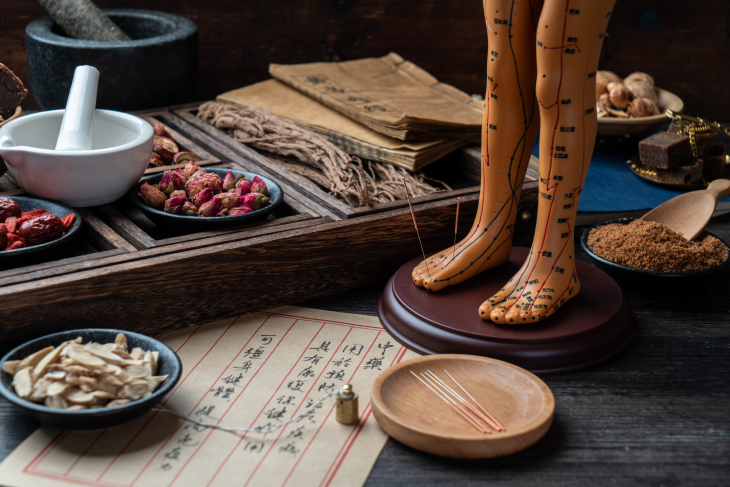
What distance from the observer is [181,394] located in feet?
2.53

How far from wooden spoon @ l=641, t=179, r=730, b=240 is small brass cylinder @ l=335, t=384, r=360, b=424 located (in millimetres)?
612

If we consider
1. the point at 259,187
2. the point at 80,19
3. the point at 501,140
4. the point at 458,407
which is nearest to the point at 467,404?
the point at 458,407

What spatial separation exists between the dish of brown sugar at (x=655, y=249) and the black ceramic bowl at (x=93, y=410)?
618 mm

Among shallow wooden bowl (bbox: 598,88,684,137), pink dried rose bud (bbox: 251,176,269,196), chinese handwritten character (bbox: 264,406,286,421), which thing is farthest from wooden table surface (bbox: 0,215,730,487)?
shallow wooden bowl (bbox: 598,88,684,137)

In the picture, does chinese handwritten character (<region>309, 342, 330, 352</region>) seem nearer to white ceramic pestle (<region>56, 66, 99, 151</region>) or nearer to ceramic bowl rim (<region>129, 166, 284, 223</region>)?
ceramic bowl rim (<region>129, 166, 284, 223</region>)

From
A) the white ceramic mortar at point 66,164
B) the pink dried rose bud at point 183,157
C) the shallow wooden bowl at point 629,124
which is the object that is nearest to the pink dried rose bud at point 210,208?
the white ceramic mortar at point 66,164

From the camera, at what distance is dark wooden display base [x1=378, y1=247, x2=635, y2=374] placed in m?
0.81

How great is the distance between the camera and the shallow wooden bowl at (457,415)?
672 mm

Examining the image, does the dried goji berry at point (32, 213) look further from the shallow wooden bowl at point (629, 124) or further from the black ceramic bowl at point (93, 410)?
the shallow wooden bowl at point (629, 124)

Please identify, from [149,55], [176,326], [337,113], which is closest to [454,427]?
[176,326]

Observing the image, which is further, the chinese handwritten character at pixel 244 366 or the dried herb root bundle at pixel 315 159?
the dried herb root bundle at pixel 315 159

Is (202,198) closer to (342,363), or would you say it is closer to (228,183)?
(228,183)

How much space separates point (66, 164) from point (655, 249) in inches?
31.5

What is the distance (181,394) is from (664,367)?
1.87ft
